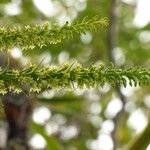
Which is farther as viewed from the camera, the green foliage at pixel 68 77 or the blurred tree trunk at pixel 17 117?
the blurred tree trunk at pixel 17 117

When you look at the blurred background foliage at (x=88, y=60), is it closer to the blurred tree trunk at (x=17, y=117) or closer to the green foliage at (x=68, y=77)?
the blurred tree trunk at (x=17, y=117)

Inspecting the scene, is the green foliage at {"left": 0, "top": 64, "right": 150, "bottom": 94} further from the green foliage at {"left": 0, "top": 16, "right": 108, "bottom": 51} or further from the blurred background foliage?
the blurred background foliage

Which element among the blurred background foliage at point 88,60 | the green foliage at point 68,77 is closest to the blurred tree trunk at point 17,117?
the blurred background foliage at point 88,60

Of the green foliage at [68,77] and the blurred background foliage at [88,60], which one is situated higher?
the blurred background foliage at [88,60]

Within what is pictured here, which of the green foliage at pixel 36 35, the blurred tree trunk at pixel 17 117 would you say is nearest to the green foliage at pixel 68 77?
the green foliage at pixel 36 35

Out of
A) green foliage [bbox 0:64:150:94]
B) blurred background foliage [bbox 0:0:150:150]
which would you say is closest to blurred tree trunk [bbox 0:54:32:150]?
blurred background foliage [bbox 0:0:150:150]

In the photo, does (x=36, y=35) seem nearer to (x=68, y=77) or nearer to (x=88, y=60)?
(x=68, y=77)

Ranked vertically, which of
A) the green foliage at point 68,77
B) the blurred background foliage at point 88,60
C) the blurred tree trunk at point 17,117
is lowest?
the green foliage at point 68,77
